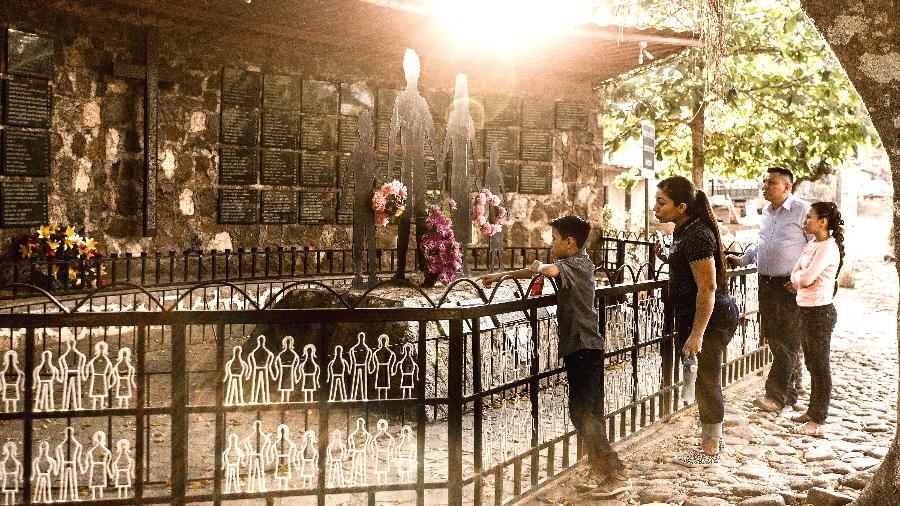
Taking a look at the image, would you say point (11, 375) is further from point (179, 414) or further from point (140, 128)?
point (140, 128)

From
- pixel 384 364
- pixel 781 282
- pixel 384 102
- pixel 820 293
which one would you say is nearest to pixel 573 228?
pixel 384 364

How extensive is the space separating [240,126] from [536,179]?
15.9ft

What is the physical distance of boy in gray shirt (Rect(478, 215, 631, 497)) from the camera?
171 inches

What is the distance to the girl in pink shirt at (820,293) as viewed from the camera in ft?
19.1

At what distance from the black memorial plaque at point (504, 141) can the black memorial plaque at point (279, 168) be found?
316 cm

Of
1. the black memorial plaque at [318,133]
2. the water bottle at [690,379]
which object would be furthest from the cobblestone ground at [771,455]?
the black memorial plaque at [318,133]

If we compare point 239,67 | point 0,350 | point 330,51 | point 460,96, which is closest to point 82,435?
point 0,350

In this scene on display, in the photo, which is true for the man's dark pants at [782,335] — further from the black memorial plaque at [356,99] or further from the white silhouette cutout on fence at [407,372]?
the black memorial plaque at [356,99]

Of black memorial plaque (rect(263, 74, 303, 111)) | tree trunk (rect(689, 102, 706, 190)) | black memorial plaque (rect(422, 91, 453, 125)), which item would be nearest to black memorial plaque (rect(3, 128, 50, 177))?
black memorial plaque (rect(263, 74, 303, 111))

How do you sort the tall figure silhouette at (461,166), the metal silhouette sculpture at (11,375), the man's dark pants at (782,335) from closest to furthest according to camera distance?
1. the metal silhouette sculpture at (11,375)
2. the man's dark pants at (782,335)
3. the tall figure silhouette at (461,166)

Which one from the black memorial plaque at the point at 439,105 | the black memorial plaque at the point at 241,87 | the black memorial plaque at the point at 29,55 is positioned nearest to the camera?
the black memorial plaque at the point at 29,55

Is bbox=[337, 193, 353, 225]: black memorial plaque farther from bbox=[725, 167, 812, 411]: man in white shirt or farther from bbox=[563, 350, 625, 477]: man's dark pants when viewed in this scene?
bbox=[563, 350, 625, 477]: man's dark pants

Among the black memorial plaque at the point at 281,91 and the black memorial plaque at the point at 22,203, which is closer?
the black memorial plaque at the point at 22,203

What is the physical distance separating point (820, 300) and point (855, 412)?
1.14 metres
